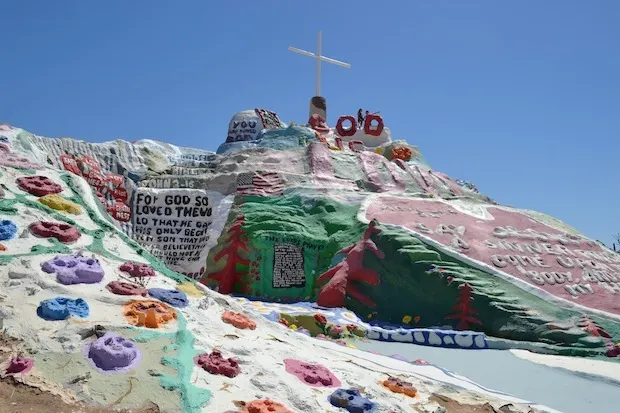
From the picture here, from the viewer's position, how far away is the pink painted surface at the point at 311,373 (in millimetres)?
3156

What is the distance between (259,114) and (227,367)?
1101 cm

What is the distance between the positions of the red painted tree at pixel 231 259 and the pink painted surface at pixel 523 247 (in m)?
1.97

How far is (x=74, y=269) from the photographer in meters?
3.38

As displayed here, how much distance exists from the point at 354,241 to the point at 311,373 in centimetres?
490

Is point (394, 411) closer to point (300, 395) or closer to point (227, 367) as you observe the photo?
point (300, 395)

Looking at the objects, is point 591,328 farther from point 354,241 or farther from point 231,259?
point 231,259

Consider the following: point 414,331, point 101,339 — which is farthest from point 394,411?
point 414,331

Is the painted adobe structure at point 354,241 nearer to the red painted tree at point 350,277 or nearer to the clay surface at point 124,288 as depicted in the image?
the red painted tree at point 350,277

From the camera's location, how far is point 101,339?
2.69 meters

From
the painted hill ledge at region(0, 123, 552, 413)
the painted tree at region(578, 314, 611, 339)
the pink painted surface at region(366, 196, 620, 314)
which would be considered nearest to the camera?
the painted hill ledge at region(0, 123, 552, 413)

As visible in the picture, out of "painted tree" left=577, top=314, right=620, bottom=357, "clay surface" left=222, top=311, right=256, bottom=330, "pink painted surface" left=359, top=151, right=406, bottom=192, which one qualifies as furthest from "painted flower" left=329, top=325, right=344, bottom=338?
"pink painted surface" left=359, top=151, right=406, bottom=192

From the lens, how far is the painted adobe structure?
679 centimetres

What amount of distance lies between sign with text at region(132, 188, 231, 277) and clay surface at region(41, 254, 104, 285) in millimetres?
4845

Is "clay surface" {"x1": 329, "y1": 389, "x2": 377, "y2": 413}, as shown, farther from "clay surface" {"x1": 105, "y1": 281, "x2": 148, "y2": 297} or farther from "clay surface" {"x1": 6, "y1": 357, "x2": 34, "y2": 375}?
"clay surface" {"x1": 6, "y1": 357, "x2": 34, "y2": 375}
